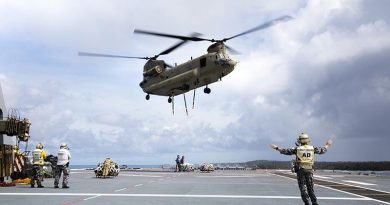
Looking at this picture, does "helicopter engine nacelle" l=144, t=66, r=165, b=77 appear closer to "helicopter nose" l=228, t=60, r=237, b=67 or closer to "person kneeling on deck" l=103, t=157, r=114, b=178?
"helicopter nose" l=228, t=60, r=237, b=67

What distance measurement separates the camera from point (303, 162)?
12.6m

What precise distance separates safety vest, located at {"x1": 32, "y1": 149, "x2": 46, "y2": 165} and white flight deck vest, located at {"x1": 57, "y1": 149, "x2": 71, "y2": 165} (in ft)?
3.65

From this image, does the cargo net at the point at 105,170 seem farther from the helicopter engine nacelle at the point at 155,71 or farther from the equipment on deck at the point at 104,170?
the helicopter engine nacelle at the point at 155,71

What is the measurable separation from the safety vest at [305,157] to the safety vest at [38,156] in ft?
47.1

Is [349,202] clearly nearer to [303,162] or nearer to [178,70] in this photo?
[303,162]

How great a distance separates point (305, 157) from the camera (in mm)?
12570

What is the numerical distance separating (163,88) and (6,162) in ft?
65.8

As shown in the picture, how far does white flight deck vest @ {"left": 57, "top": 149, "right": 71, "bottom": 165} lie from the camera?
Answer: 21.7 metres

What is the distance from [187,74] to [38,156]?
780 inches

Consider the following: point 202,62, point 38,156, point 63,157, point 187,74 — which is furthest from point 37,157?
point 202,62

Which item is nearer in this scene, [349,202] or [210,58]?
[349,202]

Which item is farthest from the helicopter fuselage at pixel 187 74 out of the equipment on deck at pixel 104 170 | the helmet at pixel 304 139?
the helmet at pixel 304 139

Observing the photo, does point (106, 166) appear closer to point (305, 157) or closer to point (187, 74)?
point (187, 74)

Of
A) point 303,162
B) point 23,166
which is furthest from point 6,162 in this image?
point 303,162
